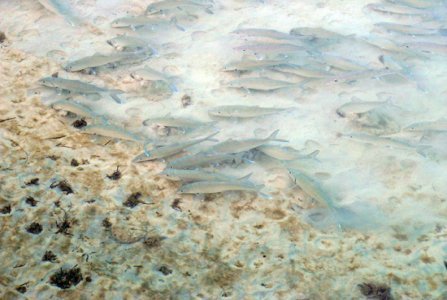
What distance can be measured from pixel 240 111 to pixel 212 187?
63.1 inches

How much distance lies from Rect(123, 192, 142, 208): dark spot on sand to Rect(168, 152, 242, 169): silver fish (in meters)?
0.53

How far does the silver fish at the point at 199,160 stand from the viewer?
16.6 ft

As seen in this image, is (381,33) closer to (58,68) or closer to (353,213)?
(353,213)

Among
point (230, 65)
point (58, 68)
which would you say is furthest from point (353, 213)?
point (58, 68)

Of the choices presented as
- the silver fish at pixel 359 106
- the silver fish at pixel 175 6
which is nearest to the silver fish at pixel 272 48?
the silver fish at pixel 359 106

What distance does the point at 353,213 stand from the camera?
4746 millimetres

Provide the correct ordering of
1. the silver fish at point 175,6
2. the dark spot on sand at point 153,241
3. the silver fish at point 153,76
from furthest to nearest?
the silver fish at point 175,6 < the silver fish at point 153,76 < the dark spot on sand at point 153,241

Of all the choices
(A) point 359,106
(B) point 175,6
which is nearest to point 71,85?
(B) point 175,6

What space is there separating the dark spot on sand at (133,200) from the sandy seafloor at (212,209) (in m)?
0.06

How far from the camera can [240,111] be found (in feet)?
19.4

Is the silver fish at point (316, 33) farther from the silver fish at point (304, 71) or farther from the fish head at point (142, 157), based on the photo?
the fish head at point (142, 157)

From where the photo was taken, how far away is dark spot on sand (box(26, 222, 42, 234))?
13.9ft

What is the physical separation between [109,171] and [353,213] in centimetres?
288

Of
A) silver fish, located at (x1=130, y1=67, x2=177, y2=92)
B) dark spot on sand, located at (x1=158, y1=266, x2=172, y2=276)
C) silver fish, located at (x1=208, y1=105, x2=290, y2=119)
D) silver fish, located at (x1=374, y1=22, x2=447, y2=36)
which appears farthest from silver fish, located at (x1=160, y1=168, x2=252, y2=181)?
silver fish, located at (x1=374, y1=22, x2=447, y2=36)
